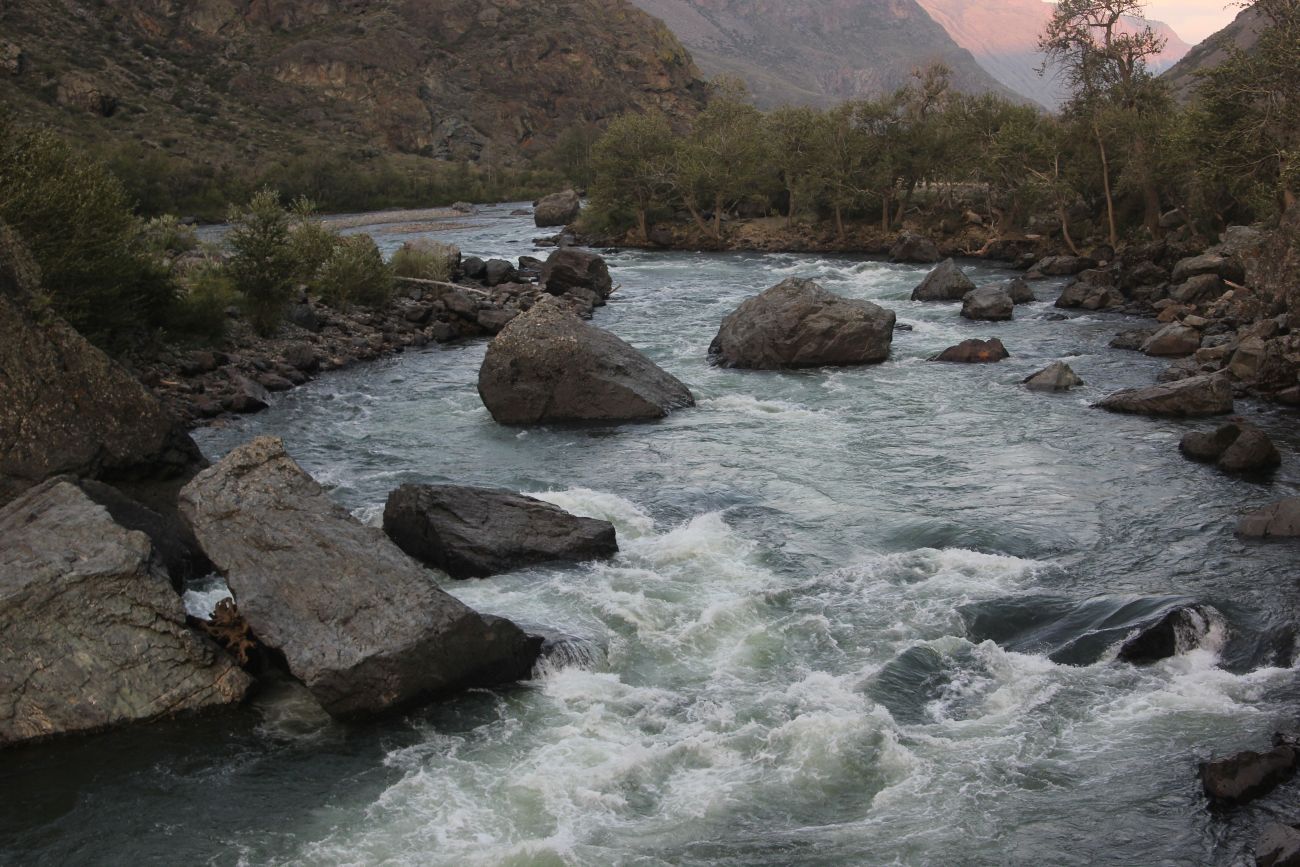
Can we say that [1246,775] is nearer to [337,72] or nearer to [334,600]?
[334,600]

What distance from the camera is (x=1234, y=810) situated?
38.3 feet

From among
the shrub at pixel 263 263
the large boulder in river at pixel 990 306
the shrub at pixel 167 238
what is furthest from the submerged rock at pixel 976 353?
the shrub at pixel 167 238

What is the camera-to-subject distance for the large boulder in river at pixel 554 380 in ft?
92.9

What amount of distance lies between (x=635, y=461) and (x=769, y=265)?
38.3m

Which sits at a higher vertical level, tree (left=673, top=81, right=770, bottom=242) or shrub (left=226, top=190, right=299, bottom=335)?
tree (left=673, top=81, right=770, bottom=242)

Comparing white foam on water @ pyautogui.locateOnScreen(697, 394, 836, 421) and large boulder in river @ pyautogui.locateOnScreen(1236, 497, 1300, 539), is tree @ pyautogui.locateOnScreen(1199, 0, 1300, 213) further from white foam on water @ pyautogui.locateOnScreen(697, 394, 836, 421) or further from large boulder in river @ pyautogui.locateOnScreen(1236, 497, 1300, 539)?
large boulder in river @ pyautogui.locateOnScreen(1236, 497, 1300, 539)

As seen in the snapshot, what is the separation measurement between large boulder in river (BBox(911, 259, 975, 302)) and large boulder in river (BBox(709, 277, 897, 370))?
39.8 feet

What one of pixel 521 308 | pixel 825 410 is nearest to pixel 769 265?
pixel 521 308

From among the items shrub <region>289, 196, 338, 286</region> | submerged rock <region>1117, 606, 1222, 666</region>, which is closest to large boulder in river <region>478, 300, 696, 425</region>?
shrub <region>289, 196, 338, 286</region>

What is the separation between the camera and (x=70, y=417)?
1889 centimetres

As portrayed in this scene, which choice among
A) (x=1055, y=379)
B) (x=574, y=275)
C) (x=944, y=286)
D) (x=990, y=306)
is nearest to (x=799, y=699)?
(x=1055, y=379)

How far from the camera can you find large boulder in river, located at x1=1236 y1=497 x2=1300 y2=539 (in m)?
18.9

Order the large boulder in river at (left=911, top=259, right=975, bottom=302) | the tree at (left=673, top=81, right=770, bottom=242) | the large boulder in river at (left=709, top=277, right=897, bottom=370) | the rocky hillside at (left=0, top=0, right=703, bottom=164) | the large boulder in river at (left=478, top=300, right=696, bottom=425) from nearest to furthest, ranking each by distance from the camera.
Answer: the large boulder in river at (left=478, top=300, right=696, bottom=425), the large boulder in river at (left=709, top=277, right=897, bottom=370), the large boulder in river at (left=911, top=259, right=975, bottom=302), the tree at (left=673, top=81, right=770, bottom=242), the rocky hillside at (left=0, top=0, right=703, bottom=164)

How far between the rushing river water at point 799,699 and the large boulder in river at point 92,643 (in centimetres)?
39
